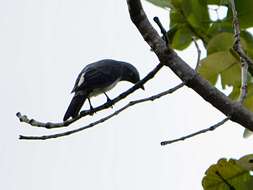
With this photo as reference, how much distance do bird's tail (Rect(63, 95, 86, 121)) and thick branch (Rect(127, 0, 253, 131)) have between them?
1643mm

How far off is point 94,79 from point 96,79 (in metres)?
0.03

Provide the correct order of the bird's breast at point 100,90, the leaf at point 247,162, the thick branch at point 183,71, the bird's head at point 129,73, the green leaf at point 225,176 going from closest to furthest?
1. the thick branch at point 183,71
2. the leaf at point 247,162
3. the green leaf at point 225,176
4. the bird's breast at point 100,90
5. the bird's head at point 129,73

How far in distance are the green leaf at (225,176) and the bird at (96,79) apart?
172 centimetres

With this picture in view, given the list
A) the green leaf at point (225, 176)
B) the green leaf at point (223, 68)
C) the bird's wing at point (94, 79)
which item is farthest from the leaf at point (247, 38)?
the bird's wing at point (94, 79)

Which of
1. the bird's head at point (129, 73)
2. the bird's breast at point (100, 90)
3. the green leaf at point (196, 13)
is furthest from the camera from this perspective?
the bird's head at point (129, 73)

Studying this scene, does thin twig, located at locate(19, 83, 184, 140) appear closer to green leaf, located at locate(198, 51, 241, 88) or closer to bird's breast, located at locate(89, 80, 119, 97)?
green leaf, located at locate(198, 51, 241, 88)

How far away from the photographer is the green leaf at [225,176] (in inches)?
96.6

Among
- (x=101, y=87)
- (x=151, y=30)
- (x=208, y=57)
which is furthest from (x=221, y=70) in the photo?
(x=101, y=87)

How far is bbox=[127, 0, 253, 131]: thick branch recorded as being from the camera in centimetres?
206

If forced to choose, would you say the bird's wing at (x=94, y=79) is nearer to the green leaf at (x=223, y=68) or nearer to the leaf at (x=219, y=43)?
the green leaf at (x=223, y=68)

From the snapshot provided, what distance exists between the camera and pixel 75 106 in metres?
4.21

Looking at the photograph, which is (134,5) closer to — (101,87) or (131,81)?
(101,87)

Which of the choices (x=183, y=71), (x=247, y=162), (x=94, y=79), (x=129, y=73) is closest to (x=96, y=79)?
(x=94, y=79)

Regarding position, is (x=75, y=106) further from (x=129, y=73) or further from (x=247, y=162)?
(x=247, y=162)
